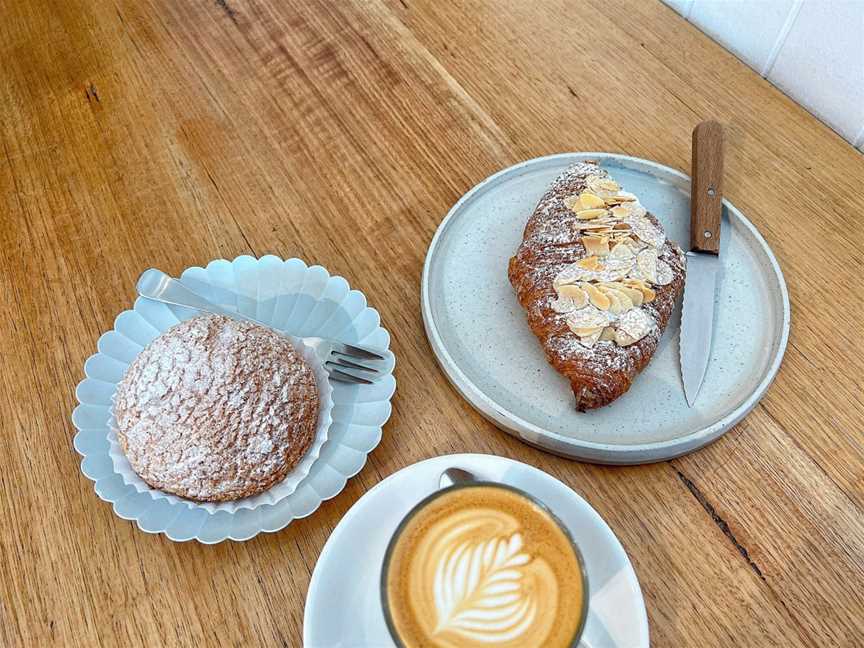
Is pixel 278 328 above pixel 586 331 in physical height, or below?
below

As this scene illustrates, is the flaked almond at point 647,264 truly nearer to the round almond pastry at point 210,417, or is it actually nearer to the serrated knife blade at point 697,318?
the serrated knife blade at point 697,318

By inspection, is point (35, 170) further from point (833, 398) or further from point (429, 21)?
point (833, 398)

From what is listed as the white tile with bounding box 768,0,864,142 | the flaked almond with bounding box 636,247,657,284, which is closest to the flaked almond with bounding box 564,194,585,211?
the flaked almond with bounding box 636,247,657,284

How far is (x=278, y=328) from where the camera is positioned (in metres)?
0.95

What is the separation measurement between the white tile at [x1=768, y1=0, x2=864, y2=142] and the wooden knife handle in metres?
0.27

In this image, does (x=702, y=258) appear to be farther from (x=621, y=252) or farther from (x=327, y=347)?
(x=327, y=347)

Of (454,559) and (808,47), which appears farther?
(808,47)

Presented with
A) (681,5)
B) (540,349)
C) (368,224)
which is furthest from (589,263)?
(681,5)

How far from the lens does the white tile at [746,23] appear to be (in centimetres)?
119

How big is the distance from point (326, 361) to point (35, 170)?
0.66 m

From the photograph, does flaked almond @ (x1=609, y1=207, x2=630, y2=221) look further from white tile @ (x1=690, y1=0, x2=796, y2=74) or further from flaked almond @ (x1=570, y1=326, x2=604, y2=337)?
white tile @ (x1=690, y1=0, x2=796, y2=74)

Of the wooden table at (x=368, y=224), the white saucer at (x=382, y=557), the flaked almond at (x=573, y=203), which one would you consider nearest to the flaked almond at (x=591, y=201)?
the flaked almond at (x=573, y=203)

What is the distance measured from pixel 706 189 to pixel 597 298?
291 millimetres

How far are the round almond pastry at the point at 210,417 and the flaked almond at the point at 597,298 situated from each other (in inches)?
14.8
